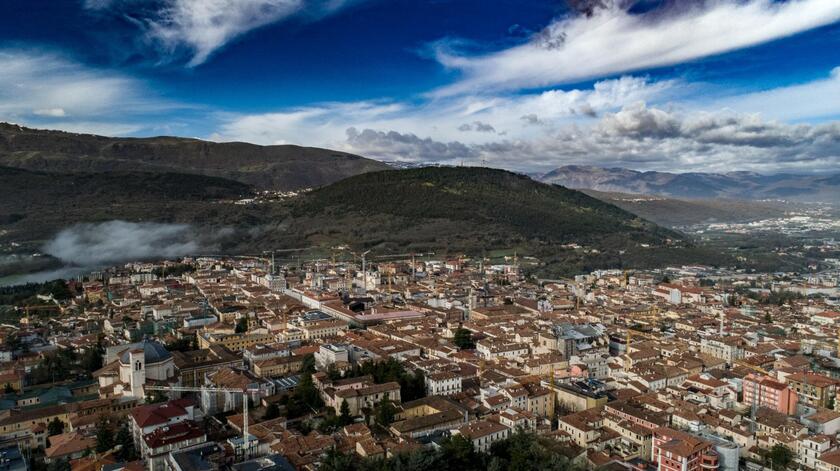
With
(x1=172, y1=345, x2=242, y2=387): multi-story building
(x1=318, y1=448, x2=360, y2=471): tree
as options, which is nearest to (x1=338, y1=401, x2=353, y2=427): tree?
(x1=318, y1=448, x2=360, y2=471): tree

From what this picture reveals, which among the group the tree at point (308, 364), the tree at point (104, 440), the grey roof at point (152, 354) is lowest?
the tree at point (104, 440)

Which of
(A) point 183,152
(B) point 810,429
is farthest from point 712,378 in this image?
(A) point 183,152

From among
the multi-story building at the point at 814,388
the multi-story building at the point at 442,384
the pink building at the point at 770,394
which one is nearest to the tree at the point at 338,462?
the multi-story building at the point at 442,384

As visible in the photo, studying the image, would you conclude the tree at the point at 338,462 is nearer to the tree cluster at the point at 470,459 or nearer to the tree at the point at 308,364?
the tree cluster at the point at 470,459

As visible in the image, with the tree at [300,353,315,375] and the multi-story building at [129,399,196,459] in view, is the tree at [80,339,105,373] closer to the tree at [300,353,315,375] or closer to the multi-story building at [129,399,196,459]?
the multi-story building at [129,399,196,459]

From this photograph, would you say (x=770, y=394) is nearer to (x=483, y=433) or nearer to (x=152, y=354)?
(x=483, y=433)

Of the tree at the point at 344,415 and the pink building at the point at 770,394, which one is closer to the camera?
the tree at the point at 344,415

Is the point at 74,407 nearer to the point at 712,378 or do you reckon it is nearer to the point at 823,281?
the point at 712,378
